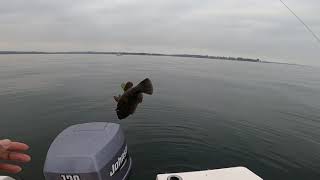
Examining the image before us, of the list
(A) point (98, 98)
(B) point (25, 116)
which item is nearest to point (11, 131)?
(B) point (25, 116)

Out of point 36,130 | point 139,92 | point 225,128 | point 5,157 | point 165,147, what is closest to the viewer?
point 5,157

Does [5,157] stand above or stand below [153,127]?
above

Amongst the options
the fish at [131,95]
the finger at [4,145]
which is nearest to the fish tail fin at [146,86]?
the fish at [131,95]

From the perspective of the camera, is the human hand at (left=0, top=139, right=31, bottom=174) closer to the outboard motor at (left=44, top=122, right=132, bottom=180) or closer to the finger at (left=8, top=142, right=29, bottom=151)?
the finger at (left=8, top=142, right=29, bottom=151)

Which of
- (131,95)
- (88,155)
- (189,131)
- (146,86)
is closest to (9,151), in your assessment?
(88,155)

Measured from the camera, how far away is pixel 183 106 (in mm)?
24094

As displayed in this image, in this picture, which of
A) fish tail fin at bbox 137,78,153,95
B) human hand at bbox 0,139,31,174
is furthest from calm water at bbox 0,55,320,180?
human hand at bbox 0,139,31,174

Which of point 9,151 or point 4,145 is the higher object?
point 4,145

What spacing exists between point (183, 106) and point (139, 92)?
17.7 meters

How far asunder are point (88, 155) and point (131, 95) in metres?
1.68

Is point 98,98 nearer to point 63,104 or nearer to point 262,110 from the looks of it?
point 63,104

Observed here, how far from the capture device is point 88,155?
6.16 m

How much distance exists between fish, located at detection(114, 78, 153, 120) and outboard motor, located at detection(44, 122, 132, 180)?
0.76 metres

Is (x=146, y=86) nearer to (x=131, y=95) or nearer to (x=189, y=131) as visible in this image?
(x=131, y=95)
